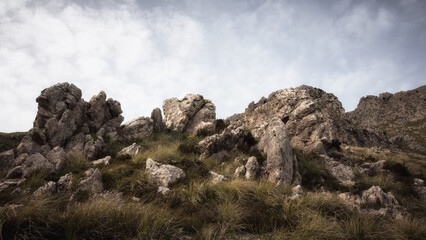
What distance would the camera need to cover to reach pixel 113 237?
3.66 meters

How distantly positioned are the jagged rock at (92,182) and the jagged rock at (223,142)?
566 centimetres

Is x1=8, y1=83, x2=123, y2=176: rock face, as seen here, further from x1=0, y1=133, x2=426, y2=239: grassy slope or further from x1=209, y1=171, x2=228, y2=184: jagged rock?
x1=209, y1=171, x2=228, y2=184: jagged rock

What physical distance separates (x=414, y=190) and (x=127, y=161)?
53.9 feet

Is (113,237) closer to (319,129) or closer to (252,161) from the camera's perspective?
(252,161)

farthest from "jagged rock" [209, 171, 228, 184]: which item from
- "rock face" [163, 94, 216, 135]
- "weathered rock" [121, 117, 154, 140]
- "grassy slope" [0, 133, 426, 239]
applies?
"weathered rock" [121, 117, 154, 140]

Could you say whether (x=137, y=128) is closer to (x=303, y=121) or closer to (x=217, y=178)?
(x=217, y=178)

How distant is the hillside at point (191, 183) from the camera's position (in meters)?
4.13

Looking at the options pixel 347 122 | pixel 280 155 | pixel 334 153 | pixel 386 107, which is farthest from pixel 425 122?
pixel 280 155

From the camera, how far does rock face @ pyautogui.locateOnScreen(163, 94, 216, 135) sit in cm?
1922

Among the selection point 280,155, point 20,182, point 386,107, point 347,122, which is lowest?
point 20,182

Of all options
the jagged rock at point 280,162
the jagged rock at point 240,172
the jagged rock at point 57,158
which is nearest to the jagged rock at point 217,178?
the jagged rock at point 240,172

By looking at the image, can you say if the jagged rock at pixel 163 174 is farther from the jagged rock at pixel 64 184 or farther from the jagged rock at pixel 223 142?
the jagged rock at pixel 223 142

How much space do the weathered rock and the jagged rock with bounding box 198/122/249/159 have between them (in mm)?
6888

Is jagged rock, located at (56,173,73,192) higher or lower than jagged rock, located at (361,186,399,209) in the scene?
higher
